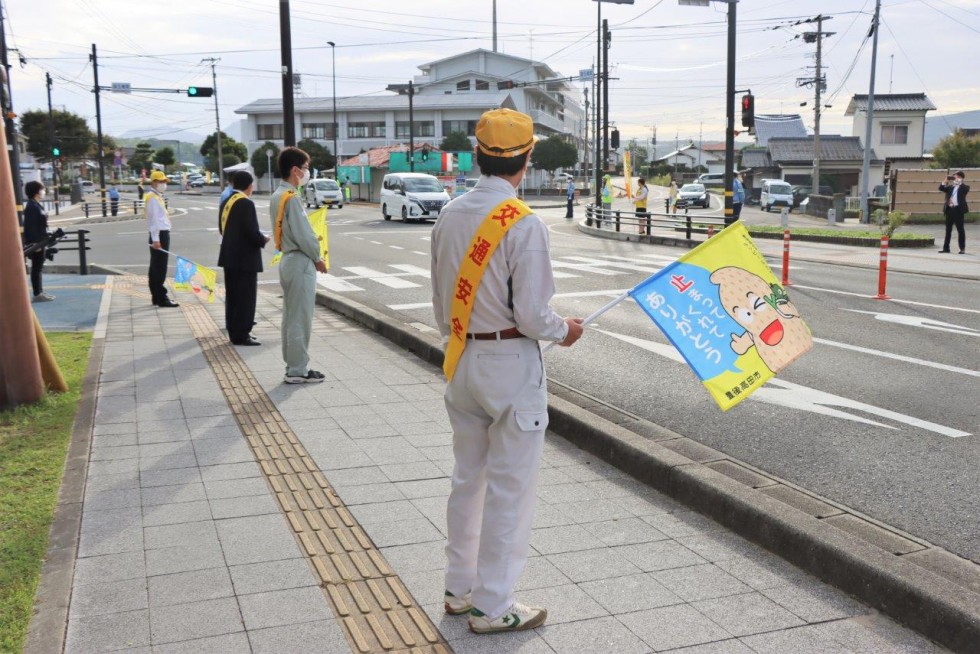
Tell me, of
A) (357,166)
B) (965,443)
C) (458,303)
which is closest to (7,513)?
(458,303)

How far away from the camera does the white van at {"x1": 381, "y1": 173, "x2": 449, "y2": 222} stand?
1396 inches

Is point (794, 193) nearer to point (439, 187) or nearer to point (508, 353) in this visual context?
point (439, 187)

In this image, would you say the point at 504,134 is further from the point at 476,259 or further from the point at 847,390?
the point at 847,390

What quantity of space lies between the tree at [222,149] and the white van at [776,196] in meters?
56.9

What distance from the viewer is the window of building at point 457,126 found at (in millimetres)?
79625

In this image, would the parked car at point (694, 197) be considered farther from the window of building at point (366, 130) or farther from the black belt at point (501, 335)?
the black belt at point (501, 335)

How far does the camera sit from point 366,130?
278 feet

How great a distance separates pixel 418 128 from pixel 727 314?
3183 inches

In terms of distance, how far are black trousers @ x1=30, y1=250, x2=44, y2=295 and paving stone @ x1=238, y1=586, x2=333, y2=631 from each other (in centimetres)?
1157

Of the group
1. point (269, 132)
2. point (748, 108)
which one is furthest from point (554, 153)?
point (748, 108)

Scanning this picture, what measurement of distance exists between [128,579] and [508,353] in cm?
194

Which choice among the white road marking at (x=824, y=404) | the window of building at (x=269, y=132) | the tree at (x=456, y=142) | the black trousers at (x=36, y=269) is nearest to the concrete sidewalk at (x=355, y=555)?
the white road marking at (x=824, y=404)

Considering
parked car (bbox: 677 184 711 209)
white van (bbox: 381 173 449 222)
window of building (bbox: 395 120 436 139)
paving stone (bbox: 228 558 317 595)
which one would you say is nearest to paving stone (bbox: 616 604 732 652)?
paving stone (bbox: 228 558 317 595)

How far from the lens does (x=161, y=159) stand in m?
115
